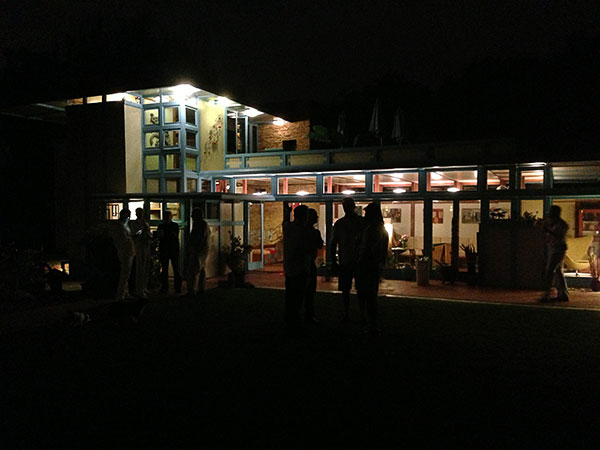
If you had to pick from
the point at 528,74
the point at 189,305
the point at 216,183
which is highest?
the point at 528,74

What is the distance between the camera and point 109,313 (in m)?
7.91

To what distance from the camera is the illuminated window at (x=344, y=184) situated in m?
15.1

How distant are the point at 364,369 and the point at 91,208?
12.0 metres

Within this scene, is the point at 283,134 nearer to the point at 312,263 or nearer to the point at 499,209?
the point at 499,209

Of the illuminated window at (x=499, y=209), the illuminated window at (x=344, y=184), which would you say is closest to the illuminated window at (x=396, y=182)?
the illuminated window at (x=344, y=184)

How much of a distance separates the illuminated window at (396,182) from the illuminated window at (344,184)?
0.62 meters

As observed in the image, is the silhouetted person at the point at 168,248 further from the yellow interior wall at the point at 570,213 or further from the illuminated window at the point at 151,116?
the yellow interior wall at the point at 570,213

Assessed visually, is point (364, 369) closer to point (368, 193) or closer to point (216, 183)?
point (368, 193)

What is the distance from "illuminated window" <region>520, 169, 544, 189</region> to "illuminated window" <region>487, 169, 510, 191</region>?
0.37 metres

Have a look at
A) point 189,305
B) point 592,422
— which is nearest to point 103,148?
point 189,305

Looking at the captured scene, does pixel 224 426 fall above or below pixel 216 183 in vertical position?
below

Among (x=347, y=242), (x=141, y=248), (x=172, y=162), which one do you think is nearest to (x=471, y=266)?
(x=347, y=242)

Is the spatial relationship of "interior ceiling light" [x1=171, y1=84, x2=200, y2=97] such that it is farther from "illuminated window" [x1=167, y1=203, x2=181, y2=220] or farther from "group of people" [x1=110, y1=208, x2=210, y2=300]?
"group of people" [x1=110, y1=208, x2=210, y2=300]

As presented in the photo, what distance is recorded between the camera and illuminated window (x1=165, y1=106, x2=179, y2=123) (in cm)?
1547
